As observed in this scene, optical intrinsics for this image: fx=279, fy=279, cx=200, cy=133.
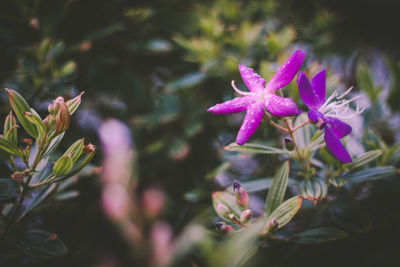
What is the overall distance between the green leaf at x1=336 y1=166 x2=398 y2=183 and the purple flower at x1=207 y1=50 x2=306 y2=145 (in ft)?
1.10

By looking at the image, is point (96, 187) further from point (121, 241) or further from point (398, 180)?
point (398, 180)

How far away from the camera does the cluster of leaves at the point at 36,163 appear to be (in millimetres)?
589

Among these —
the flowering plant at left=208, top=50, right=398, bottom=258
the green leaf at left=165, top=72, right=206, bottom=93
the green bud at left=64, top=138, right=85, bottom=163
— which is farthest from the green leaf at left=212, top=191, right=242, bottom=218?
the green leaf at left=165, top=72, right=206, bottom=93

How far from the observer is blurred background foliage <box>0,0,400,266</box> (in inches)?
36.1

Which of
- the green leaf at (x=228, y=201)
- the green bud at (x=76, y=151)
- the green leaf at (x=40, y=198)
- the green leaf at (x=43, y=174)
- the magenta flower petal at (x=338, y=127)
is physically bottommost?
the green leaf at (x=40, y=198)

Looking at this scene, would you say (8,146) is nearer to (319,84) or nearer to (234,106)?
(234,106)

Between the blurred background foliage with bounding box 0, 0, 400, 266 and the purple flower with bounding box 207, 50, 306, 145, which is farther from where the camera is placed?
the blurred background foliage with bounding box 0, 0, 400, 266

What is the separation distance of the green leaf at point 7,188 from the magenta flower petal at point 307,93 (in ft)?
2.29

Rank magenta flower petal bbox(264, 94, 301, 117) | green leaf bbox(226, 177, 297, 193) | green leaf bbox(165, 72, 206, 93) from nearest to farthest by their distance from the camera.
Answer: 1. magenta flower petal bbox(264, 94, 301, 117)
2. green leaf bbox(226, 177, 297, 193)
3. green leaf bbox(165, 72, 206, 93)

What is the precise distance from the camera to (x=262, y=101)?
24.4 inches

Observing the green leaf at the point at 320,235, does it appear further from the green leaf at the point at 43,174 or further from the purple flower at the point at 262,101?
the green leaf at the point at 43,174

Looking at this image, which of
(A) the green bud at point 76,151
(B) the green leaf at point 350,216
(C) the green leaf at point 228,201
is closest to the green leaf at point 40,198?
(A) the green bud at point 76,151

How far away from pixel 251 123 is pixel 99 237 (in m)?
0.91

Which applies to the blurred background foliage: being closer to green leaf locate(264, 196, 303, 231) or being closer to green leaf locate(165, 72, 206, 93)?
green leaf locate(165, 72, 206, 93)
